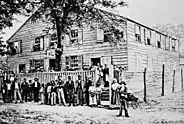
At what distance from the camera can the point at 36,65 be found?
138 inches

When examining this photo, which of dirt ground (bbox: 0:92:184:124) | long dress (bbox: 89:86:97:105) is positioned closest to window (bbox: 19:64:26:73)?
dirt ground (bbox: 0:92:184:124)

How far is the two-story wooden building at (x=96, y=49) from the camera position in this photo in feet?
8.03

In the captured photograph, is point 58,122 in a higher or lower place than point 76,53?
lower

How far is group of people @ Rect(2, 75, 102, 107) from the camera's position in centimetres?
319

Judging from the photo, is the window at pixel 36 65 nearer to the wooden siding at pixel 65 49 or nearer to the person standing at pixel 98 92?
the wooden siding at pixel 65 49

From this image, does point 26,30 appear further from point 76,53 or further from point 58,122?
point 58,122

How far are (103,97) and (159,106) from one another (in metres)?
0.92

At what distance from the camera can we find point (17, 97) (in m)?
3.74

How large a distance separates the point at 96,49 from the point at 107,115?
1.71 meters

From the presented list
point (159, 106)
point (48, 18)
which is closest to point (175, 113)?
point (159, 106)

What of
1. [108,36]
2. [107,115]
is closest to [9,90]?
[108,36]

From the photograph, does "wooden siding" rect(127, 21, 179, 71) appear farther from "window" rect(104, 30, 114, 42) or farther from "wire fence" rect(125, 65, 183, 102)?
"window" rect(104, 30, 114, 42)

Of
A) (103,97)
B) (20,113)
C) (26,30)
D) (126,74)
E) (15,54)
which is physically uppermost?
(26,30)

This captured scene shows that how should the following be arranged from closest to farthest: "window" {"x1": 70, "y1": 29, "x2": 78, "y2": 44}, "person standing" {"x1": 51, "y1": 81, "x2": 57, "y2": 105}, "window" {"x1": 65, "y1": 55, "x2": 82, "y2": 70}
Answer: "person standing" {"x1": 51, "y1": 81, "x2": 57, "y2": 105} < "window" {"x1": 65, "y1": 55, "x2": 82, "y2": 70} < "window" {"x1": 70, "y1": 29, "x2": 78, "y2": 44}
